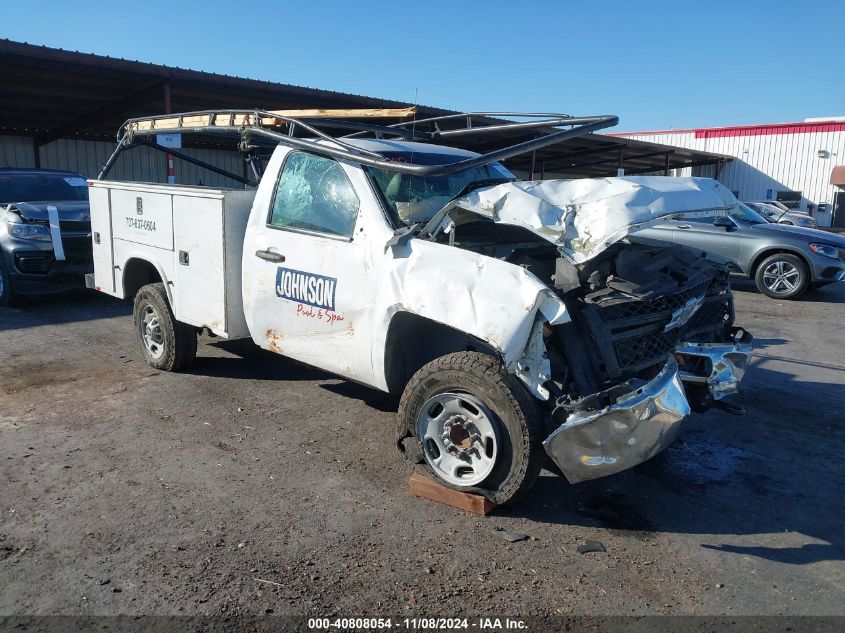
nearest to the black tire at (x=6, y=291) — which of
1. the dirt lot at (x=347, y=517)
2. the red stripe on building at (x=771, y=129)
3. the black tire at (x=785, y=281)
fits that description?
the dirt lot at (x=347, y=517)

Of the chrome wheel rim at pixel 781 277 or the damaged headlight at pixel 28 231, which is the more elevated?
the damaged headlight at pixel 28 231

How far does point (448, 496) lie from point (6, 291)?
800 cm

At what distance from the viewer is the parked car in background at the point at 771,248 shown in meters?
11.2

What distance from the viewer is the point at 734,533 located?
3.58 meters

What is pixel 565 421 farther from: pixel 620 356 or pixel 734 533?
pixel 734 533

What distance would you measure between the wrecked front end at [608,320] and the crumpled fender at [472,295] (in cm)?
9

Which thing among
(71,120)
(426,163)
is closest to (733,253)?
(426,163)

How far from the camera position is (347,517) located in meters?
3.67

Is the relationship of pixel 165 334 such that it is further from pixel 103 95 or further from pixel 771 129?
pixel 771 129

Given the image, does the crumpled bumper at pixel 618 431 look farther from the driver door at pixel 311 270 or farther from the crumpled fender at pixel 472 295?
the driver door at pixel 311 270

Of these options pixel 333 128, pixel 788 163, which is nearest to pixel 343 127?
pixel 333 128

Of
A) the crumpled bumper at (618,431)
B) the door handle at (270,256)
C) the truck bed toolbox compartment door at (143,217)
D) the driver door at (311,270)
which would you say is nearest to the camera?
the crumpled bumper at (618,431)

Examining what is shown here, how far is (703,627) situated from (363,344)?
94.4 inches

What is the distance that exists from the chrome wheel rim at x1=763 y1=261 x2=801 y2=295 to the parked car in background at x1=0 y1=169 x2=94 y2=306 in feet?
35.5
